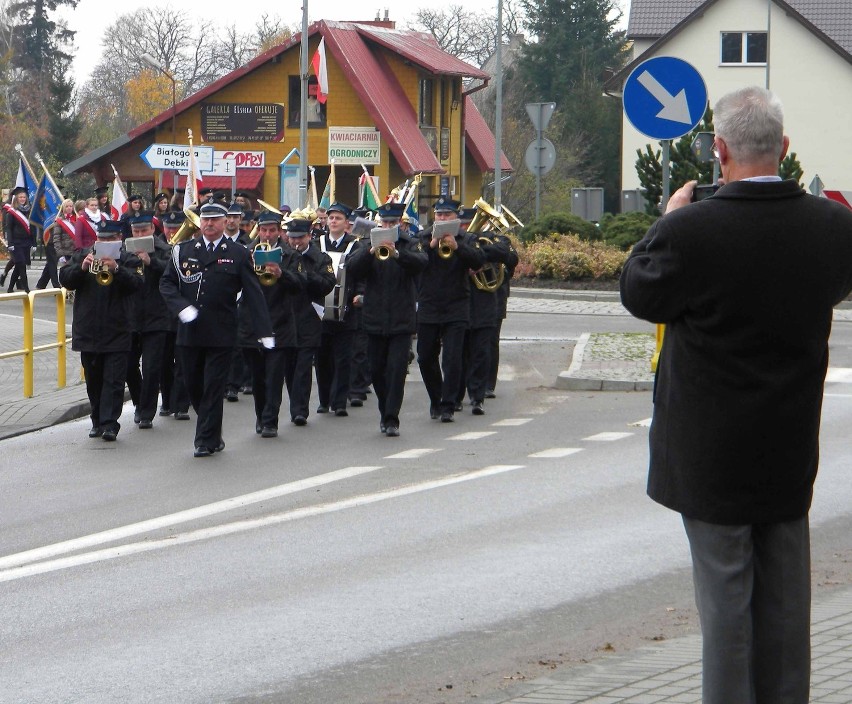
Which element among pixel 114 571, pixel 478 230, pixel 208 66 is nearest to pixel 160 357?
pixel 478 230

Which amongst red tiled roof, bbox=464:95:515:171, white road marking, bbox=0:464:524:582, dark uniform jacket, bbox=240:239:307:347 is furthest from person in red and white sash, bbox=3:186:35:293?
red tiled roof, bbox=464:95:515:171

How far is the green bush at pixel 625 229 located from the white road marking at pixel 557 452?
62.5ft

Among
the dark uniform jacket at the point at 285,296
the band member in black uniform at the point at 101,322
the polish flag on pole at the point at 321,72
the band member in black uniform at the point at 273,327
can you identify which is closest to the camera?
the band member in black uniform at the point at 101,322

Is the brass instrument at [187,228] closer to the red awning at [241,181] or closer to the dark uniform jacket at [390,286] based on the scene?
the dark uniform jacket at [390,286]

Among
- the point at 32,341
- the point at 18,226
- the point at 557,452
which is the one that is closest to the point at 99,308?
the point at 32,341

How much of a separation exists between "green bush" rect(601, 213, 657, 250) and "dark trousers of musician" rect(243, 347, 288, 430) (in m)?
18.0

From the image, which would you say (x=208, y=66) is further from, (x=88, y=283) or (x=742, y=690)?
(x=742, y=690)

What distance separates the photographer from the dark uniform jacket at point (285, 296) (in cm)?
1415

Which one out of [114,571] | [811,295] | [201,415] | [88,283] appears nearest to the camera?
[811,295]

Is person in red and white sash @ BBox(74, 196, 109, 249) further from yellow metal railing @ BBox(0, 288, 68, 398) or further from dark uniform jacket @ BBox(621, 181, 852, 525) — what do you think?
dark uniform jacket @ BBox(621, 181, 852, 525)

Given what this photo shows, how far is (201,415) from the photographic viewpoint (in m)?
12.3

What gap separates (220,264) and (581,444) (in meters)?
3.13

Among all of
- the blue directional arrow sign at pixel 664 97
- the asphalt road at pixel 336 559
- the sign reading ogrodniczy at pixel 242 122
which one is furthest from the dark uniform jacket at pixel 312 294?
the sign reading ogrodniczy at pixel 242 122

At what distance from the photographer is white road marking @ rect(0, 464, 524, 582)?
827cm
